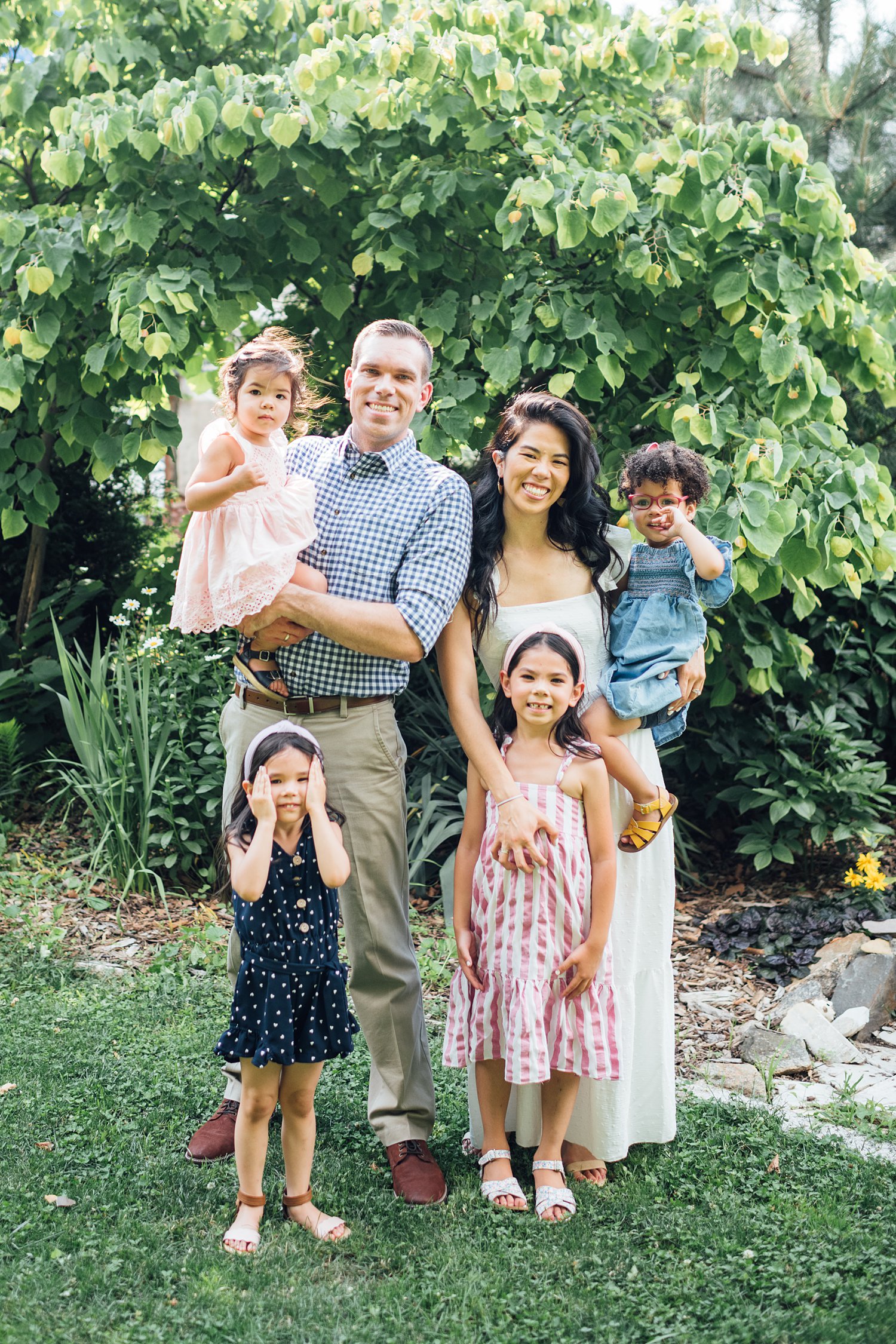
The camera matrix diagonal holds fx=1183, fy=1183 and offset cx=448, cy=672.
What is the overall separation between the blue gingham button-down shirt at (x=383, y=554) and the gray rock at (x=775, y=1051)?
1.79 m

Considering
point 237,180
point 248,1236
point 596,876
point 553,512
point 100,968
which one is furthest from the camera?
point 237,180

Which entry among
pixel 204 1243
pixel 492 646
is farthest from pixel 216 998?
pixel 492 646

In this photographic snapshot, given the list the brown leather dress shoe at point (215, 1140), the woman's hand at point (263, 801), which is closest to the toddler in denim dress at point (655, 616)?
the woman's hand at point (263, 801)

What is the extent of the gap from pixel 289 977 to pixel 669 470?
1.36 meters

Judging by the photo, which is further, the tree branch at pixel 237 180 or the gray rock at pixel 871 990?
the tree branch at pixel 237 180

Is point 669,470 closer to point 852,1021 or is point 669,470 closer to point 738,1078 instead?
point 738,1078

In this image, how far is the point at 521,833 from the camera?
2.52 metres

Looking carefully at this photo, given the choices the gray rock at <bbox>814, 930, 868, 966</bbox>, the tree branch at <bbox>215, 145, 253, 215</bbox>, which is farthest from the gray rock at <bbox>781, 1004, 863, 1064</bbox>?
the tree branch at <bbox>215, 145, 253, 215</bbox>

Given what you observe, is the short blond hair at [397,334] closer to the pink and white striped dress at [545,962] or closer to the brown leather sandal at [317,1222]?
the pink and white striped dress at [545,962]

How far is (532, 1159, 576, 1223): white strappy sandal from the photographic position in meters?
2.54

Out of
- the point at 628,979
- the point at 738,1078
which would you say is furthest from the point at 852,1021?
the point at 628,979

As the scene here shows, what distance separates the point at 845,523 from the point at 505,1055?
2.26m

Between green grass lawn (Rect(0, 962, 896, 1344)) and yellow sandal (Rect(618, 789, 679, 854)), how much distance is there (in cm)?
77

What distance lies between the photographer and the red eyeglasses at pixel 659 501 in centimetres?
266
